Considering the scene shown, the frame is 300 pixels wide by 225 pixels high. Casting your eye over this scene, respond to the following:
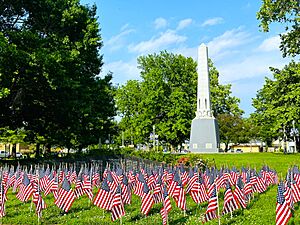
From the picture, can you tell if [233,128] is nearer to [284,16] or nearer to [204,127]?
[204,127]

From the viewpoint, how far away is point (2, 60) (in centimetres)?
2198

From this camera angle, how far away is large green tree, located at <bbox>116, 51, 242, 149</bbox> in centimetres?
5744

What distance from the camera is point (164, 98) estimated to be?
58500 millimetres

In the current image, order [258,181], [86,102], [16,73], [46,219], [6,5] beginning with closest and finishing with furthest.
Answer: [46,219] < [258,181] < [16,73] < [6,5] < [86,102]

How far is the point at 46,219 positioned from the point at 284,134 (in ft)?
167

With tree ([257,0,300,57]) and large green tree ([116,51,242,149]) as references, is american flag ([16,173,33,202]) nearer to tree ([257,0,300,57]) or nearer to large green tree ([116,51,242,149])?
tree ([257,0,300,57])

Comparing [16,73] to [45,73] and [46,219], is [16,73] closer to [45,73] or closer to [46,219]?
[45,73]

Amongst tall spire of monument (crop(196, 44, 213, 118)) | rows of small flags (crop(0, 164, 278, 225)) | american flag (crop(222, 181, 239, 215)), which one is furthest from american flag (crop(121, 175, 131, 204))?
tall spire of monument (crop(196, 44, 213, 118))

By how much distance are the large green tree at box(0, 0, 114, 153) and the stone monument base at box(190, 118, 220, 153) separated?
1567 cm

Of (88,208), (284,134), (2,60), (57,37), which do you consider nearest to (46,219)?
(88,208)

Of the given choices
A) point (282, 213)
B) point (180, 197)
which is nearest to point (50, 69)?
point (180, 197)

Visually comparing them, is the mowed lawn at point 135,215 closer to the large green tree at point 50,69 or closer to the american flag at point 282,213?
the american flag at point 282,213

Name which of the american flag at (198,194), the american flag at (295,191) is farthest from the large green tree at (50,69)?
the american flag at (295,191)

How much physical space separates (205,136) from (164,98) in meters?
13.2
